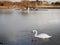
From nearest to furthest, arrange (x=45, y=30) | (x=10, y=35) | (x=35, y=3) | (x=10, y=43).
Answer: (x=10, y=43) < (x=10, y=35) < (x=45, y=30) < (x=35, y=3)

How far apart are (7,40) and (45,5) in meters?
8.67

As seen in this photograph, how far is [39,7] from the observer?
13938mm

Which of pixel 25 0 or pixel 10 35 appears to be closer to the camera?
pixel 10 35

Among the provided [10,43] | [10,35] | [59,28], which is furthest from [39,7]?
[10,43]

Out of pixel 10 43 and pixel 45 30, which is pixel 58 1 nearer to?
pixel 45 30

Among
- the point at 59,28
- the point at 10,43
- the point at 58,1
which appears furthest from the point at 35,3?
the point at 10,43

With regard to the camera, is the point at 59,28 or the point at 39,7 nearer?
the point at 59,28

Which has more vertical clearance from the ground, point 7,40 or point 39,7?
point 7,40

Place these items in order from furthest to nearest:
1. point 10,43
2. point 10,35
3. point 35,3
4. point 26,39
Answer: point 35,3 < point 10,35 < point 26,39 < point 10,43

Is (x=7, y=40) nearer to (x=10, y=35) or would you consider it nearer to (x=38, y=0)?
(x=10, y=35)

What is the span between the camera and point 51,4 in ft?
45.3

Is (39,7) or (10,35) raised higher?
(10,35)

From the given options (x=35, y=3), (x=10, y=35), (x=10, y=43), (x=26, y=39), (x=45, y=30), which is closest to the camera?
(x=10, y=43)

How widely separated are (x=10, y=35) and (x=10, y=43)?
96cm
